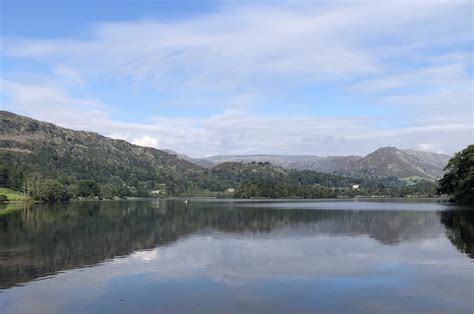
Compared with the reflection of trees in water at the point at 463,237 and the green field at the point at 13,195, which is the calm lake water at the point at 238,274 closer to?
the reflection of trees in water at the point at 463,237

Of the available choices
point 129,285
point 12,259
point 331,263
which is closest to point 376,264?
point 331,263


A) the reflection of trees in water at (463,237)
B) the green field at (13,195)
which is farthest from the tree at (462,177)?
the green field at (13,195)

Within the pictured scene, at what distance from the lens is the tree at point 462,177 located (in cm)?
12370

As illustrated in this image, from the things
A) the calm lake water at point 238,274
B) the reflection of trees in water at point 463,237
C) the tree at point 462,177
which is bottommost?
the calm lake water at point 238,274

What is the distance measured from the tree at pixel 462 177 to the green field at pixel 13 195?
148m

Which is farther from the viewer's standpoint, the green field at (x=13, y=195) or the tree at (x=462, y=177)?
the green field at (x=13, y=195)

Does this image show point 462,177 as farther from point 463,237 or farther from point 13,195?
point 13,195

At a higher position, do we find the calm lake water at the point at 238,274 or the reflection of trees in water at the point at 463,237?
the reflection of trees in water at the point at 463,237

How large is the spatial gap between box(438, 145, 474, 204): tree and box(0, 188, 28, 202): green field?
147662 mm

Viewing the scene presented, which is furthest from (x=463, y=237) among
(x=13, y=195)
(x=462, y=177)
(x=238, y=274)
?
(x=13, y=195)

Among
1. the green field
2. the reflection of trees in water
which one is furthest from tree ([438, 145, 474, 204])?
the green field

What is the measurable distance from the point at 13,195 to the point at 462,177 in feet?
514

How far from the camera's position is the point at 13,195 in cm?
18612

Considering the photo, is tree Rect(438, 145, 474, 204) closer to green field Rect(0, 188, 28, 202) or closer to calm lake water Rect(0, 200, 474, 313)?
calm lake water Rect(0, 200, 474, 313)
